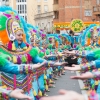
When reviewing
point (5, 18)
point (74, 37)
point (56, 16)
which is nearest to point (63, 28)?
point (74, 37)

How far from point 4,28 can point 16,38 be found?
21.4 inches

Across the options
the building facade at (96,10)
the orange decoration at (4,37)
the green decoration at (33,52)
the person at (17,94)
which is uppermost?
the building facade at (96,10)

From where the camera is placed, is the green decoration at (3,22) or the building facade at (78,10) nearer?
the green decoration at (3,22)

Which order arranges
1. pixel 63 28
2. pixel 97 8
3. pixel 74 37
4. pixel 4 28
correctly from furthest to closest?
1. pixel 97 8
2. pixel 63 28
3. pixel 74 37
4. pixel 4 28

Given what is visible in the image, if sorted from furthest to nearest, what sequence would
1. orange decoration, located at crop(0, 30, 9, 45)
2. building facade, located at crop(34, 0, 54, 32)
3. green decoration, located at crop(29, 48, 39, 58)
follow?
1. building facade, located at crop(34, 0, 54, 32)
2. orange decoration, located at crop(0, 30, 9, 45)
3. green decoration, located at crop(29, 48, 39, 58)

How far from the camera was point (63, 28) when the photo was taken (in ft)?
125

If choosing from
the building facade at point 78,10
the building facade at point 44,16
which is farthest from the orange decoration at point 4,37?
the building facade at point 44,16

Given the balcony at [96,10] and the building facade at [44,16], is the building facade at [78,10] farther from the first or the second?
the building facade at [44,16]

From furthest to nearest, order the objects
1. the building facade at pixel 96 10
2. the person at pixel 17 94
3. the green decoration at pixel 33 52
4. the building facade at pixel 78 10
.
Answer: the building facade at pixel 78 10, the building facade at pixel 96 10, the green decoration at pixel 33 52, the person at pixel 17 94

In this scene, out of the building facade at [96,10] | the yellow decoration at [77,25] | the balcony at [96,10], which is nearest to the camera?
the yellow decoration at [77,25]

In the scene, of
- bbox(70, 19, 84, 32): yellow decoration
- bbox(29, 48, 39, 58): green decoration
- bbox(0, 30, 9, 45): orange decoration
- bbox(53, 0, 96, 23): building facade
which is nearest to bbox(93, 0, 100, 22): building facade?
bbox(53, 0, 96, 23): building facade

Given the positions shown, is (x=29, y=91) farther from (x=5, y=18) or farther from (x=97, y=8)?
(x=97, y=8)

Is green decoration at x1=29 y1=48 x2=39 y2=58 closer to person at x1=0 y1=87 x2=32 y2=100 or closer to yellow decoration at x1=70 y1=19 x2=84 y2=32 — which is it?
person at x1=0 y1=87 x2=32 y2=100

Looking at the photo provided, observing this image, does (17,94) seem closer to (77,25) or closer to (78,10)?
(77,25)
